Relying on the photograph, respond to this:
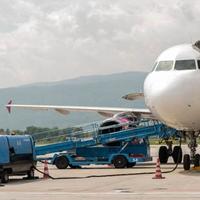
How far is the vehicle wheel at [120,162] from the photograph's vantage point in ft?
87.5

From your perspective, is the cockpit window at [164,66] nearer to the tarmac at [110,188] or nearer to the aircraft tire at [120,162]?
the tarmac at [110,188]

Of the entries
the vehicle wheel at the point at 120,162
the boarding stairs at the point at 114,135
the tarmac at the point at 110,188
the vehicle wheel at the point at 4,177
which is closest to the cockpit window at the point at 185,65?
the tarmac at the point at 110,188

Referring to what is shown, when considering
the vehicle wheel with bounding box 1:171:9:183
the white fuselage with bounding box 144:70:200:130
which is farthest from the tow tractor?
the vehicle wheel with bounding box 1:171:9:183

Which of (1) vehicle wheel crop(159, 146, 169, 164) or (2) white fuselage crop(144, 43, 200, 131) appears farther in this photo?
(1) vehicle wheel crop(159, 146, 169, 164)

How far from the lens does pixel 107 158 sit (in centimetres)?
2758

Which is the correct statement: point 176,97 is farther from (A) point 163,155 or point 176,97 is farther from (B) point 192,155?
(A) point 163,155

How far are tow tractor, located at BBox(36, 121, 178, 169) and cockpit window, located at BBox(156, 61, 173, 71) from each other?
248 inches

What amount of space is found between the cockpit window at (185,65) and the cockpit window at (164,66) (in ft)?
0.81

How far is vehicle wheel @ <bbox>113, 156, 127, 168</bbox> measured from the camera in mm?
26664

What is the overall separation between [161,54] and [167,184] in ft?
20.7

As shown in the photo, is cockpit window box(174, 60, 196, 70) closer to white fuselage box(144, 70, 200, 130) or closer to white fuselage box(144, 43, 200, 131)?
white fuselage box(144, 43, 200, 131)

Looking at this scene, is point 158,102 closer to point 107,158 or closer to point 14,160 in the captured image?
point 14,160

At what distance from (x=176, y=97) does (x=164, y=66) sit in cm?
213

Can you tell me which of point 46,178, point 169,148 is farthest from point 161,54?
point 169,148
